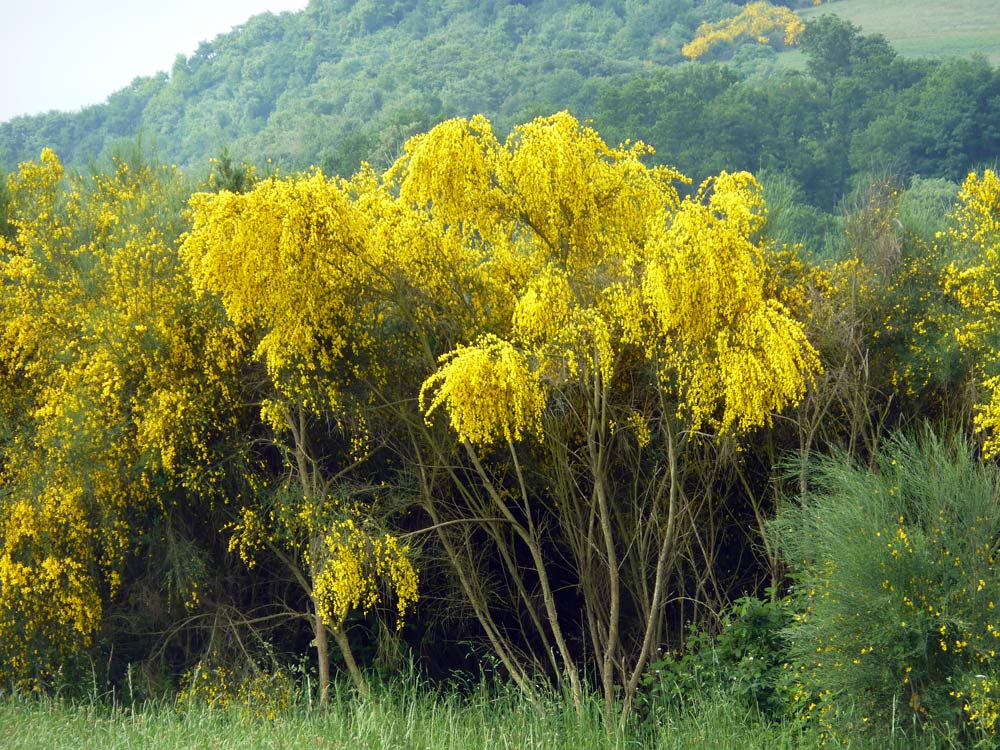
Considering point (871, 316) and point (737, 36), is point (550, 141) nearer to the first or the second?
point (871, 316)

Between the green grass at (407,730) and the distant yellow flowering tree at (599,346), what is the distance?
0.75 meters

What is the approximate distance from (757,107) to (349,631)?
969 inches

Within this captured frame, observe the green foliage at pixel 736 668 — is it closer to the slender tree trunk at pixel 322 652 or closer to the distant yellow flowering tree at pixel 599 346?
the distant yellow flowering tree at pixel 599 346

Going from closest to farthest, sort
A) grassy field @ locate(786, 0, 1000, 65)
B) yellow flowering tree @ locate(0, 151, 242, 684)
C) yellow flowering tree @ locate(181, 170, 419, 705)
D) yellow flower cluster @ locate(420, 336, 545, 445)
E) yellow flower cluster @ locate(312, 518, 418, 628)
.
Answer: yellow flower cluster @ locate(420, 336, 545, 445)
yellow flowering tree @ locate(181, 170, 419, 705)
yellow flower cluster @ locate(312, 518, 418, 628)
yellow flowering tree @ locate(0, 151, 242, 684)
grassy field @ locate(786, 0, 1000, 65)

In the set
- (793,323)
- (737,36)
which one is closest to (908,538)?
(793,323)

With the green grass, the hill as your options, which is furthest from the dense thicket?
the hill

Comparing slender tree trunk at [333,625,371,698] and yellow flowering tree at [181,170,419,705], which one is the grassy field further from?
slender tree trunk at [333,625,371,698]

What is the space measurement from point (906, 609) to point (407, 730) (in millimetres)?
3575

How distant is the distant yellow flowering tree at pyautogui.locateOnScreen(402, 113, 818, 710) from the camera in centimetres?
923

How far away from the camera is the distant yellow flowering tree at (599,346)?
923cm

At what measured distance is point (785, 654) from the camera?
1022 cm

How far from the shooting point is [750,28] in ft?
169

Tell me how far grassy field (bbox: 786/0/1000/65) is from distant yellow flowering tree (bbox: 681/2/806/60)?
5.83 ft

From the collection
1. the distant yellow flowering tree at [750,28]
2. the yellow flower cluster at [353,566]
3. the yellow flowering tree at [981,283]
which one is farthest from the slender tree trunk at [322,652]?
the distant yellow flowering tree at [750,28]
